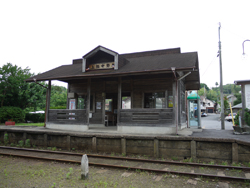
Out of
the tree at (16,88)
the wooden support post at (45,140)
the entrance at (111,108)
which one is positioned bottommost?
the wooden support post at (45,140)

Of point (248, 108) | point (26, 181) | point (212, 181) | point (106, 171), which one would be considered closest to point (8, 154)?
point (26, 181)

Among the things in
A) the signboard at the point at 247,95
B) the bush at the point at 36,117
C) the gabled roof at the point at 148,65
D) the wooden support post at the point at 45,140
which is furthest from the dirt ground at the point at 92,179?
the bush at the point at 36,117

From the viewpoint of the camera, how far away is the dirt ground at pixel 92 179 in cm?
534

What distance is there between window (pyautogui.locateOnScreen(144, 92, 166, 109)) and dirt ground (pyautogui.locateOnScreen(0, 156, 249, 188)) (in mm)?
7080

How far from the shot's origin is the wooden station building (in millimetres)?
11070

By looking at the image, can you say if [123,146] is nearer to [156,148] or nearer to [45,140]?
[156,148]

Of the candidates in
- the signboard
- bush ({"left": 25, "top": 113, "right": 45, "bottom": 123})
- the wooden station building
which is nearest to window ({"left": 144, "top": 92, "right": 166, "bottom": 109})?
the wooden station building

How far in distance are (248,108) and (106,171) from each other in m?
9.85

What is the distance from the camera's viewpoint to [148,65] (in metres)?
12.0

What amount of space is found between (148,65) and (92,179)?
7.86 m

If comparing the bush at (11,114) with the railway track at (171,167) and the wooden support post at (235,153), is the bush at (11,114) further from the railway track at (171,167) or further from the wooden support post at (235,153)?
the wooden support post at (235,153)

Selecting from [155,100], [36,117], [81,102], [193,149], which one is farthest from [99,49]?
[36,117]

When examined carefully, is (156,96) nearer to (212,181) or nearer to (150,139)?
(150,139)

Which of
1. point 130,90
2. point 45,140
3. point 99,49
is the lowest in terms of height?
point 45,140
